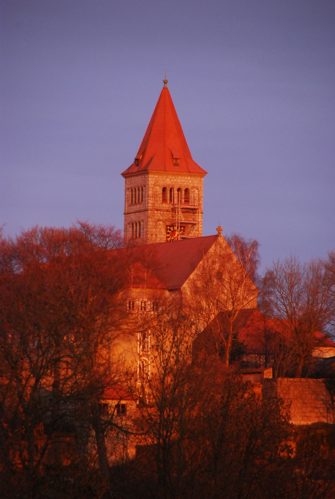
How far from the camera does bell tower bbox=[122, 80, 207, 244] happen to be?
101375mm

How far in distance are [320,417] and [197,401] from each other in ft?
76.5

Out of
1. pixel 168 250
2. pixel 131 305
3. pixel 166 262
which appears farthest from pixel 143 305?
pixel 168 250

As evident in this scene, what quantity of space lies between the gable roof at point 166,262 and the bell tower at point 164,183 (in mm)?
17209

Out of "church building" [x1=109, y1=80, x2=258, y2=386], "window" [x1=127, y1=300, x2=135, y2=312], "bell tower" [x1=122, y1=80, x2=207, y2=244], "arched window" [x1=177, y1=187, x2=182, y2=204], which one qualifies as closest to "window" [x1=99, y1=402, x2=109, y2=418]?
"church building" [x1=109, y1=80, x2=258, y2=386]

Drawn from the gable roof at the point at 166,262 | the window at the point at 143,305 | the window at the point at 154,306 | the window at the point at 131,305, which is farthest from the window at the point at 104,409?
the gable roof at the point at 166,262

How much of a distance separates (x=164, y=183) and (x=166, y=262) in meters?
23.1

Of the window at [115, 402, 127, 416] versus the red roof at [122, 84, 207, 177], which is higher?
the red roof at [122, 84, 207, 177]

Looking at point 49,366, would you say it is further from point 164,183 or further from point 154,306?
point 164,183

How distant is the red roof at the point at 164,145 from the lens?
103 metres

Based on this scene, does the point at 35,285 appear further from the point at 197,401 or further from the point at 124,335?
the point at 197,401

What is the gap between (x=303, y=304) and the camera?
67125mm

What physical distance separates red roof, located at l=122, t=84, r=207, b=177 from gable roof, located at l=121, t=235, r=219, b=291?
1959cm

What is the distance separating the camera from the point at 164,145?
103000 millimetres

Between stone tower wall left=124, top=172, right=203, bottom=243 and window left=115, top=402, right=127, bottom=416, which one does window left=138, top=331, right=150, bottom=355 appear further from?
stone tower wall left=124, top=172, right=203, bottom=243
